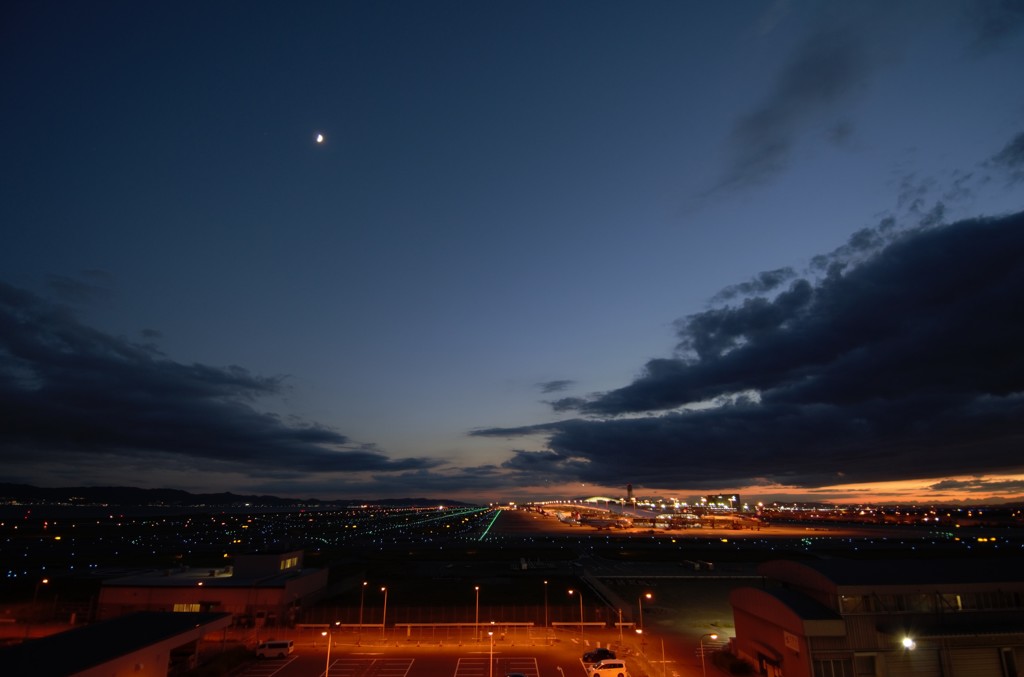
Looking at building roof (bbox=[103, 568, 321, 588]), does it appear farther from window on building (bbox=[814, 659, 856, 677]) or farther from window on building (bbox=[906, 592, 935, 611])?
window on building (bbox=[906, 592, 935, 611])

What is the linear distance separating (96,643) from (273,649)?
12722mm

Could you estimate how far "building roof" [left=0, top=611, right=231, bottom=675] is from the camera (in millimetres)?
23797

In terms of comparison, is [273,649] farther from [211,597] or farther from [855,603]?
[855,603]

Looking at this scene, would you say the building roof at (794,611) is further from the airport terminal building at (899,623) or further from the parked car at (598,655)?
the parked car at (598,655)

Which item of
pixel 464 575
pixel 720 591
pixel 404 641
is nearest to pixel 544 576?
pixel 464 575

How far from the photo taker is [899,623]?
30375 mm

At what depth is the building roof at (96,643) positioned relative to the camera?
78.1 ft

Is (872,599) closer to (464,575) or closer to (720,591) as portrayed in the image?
(720,591)

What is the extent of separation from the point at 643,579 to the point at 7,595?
70240mm

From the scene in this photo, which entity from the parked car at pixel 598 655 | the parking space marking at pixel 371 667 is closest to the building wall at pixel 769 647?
the parked car at pixel 598 655

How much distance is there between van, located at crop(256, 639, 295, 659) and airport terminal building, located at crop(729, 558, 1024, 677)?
30.6m

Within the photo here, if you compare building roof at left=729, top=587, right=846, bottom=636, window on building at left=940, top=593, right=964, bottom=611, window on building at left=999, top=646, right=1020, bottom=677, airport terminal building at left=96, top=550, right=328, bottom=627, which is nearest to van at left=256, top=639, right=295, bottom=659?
airport terminal building at left=96, top=550, right=328, bottom=627

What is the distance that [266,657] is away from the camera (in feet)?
124

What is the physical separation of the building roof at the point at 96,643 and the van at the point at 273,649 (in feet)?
14.1
